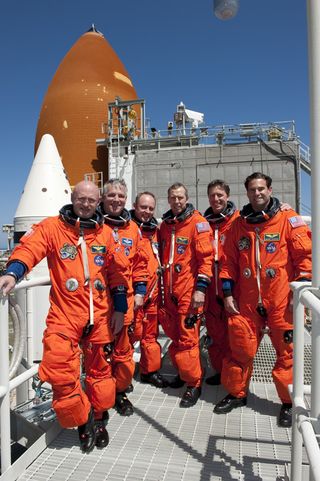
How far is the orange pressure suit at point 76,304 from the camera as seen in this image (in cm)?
237

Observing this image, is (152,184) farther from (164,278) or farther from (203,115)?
(164,278)

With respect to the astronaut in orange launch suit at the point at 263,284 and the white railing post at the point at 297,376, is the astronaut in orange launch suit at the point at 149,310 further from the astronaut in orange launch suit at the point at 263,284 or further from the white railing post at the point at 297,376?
the white railing post at the point at 297,376

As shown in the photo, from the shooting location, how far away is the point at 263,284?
2.82 meters

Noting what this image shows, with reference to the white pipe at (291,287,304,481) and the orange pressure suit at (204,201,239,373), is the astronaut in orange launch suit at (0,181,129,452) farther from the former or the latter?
the white pipe at (291,287,304,481)

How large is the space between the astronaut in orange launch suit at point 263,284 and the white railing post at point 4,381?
158 centimetres

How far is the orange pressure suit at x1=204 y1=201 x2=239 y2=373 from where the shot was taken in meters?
3.49

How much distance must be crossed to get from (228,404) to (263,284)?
1.00m

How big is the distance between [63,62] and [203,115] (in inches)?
407

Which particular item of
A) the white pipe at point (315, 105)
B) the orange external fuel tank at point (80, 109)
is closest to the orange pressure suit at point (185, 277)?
the white pipe at point (315, 105)

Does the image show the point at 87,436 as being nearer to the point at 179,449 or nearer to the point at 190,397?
the point at 179,449

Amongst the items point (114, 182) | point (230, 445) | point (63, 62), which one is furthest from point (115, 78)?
point (230, 445)

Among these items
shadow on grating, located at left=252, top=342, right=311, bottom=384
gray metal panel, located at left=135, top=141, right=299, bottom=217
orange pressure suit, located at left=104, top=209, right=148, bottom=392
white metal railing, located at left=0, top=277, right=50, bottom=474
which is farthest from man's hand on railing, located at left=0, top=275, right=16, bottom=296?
gray metal panel, located at left=135, top=141, right=299, bottom=217

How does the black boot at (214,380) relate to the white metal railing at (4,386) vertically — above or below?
below

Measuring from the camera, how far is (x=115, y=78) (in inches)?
944
